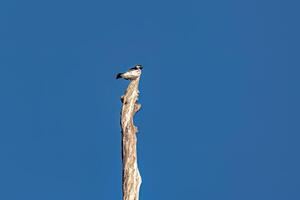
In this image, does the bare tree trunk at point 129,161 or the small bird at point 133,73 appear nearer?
the bare tree trunk at point 129,161

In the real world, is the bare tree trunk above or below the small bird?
below

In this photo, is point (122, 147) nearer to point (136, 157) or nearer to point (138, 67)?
point (136, 157)

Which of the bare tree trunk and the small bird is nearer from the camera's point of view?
the bare tree trunk

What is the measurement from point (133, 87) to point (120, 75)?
0.44 meters

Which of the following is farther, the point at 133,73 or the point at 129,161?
the point at 133,73

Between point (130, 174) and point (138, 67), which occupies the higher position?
point (138, 67)

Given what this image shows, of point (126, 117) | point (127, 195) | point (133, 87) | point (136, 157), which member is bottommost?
point (127, 195)

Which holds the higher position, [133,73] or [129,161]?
[133,73]

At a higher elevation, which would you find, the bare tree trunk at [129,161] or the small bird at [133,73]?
the small bird at [133,73]

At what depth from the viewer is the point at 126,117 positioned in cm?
892

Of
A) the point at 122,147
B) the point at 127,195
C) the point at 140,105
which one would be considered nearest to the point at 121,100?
the point at 140,105

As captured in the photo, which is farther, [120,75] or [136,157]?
[120,75]

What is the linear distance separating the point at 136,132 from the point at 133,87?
3.30 feet

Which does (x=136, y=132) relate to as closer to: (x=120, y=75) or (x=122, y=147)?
(x=122, y=147)
